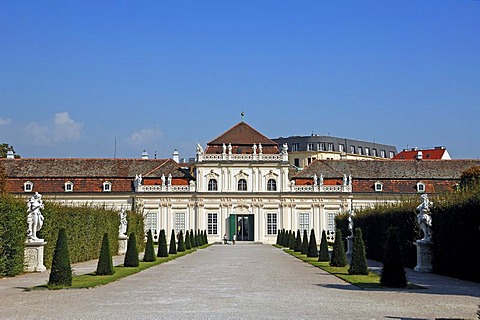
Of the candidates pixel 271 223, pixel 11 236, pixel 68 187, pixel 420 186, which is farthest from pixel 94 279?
pixel 420 186

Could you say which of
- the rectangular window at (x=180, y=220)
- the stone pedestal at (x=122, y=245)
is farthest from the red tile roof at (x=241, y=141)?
the stone pedestal at (x=122, y=245)

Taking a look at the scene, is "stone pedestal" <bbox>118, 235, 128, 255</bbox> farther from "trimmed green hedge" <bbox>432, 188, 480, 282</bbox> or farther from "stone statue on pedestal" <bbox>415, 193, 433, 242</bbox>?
"trimmed green hedge" <bbox>432, 188, 480, 282</bbox>

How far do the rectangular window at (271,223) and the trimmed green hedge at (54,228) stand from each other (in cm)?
2115

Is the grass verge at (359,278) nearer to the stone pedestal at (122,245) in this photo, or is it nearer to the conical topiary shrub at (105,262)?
the conical topiary shrub at (105,262)

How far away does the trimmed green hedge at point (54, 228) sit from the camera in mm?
20453

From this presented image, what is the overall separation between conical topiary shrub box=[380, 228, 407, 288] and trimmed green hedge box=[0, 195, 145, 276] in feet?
34.6

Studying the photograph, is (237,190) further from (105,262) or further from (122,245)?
(105,262)

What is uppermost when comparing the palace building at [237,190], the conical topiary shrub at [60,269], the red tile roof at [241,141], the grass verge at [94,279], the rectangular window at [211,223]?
the red tile roof at [241,141]

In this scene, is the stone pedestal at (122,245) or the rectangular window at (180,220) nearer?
the stone pedestal at (122,245)

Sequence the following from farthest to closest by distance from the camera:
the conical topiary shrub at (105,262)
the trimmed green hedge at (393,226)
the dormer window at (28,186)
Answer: the dormer window at (28,186) < the trimmed green hedge at (393,226) < the conical topiary shrub at (105,262)

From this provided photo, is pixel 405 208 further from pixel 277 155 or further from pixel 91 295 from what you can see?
pixel 277 155

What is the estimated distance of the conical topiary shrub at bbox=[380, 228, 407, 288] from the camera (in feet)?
52.2

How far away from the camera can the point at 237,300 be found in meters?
13.6

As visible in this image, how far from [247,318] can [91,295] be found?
477 centimetres
